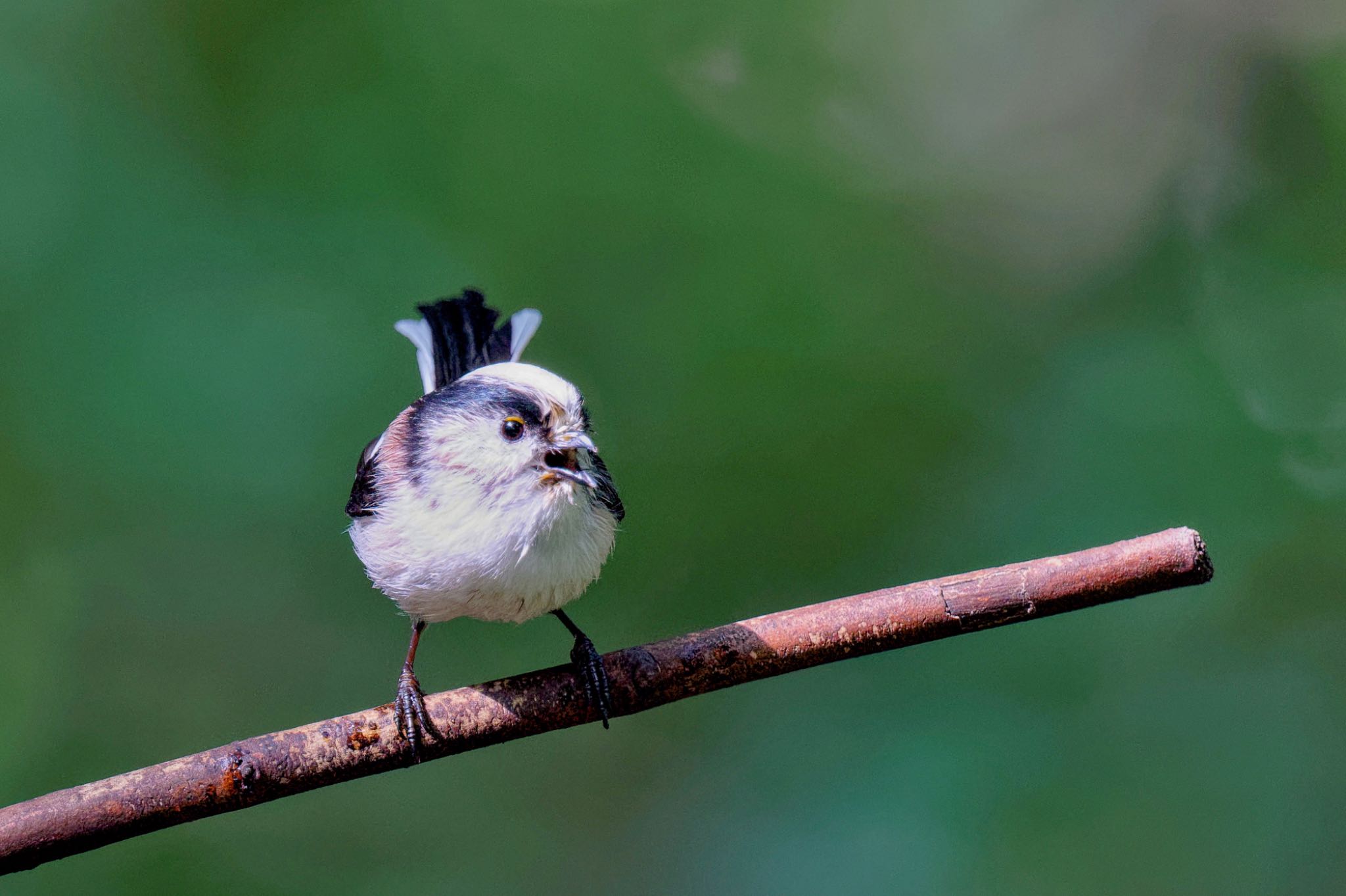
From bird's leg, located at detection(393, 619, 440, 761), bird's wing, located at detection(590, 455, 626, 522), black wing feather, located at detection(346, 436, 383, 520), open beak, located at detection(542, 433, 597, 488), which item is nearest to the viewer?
bird's leg, located at detection(393, 619, 440, 761)

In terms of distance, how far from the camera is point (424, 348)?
9.79ft

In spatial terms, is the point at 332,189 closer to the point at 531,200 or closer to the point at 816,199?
the point at 531,200

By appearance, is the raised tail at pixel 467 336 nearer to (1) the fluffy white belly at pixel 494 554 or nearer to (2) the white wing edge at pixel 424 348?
(2) the white wing edge at pixel 424 348

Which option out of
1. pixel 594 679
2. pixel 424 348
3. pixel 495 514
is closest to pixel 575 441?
pixel 495 514

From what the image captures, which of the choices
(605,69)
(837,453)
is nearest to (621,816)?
(837,453)

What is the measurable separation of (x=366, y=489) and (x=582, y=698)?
74 cm

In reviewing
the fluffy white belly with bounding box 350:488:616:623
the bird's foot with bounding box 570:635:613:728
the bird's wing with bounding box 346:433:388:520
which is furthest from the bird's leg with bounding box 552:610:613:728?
the bird's wing with bounding box 346:433:388:520

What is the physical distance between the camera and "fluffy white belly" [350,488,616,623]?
1.96 meters

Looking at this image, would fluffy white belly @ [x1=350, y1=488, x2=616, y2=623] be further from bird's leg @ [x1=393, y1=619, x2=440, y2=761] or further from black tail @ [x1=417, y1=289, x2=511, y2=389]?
black tail @ [x1=417, y1=289, x2=511, y2=389]

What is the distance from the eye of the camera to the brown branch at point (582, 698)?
1.71 m

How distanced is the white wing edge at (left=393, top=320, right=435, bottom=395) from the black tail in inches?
0.6

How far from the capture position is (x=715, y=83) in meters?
3.57

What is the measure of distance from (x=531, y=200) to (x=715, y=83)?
0.70 m

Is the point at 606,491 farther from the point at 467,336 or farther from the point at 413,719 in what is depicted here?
the point at 467,336
